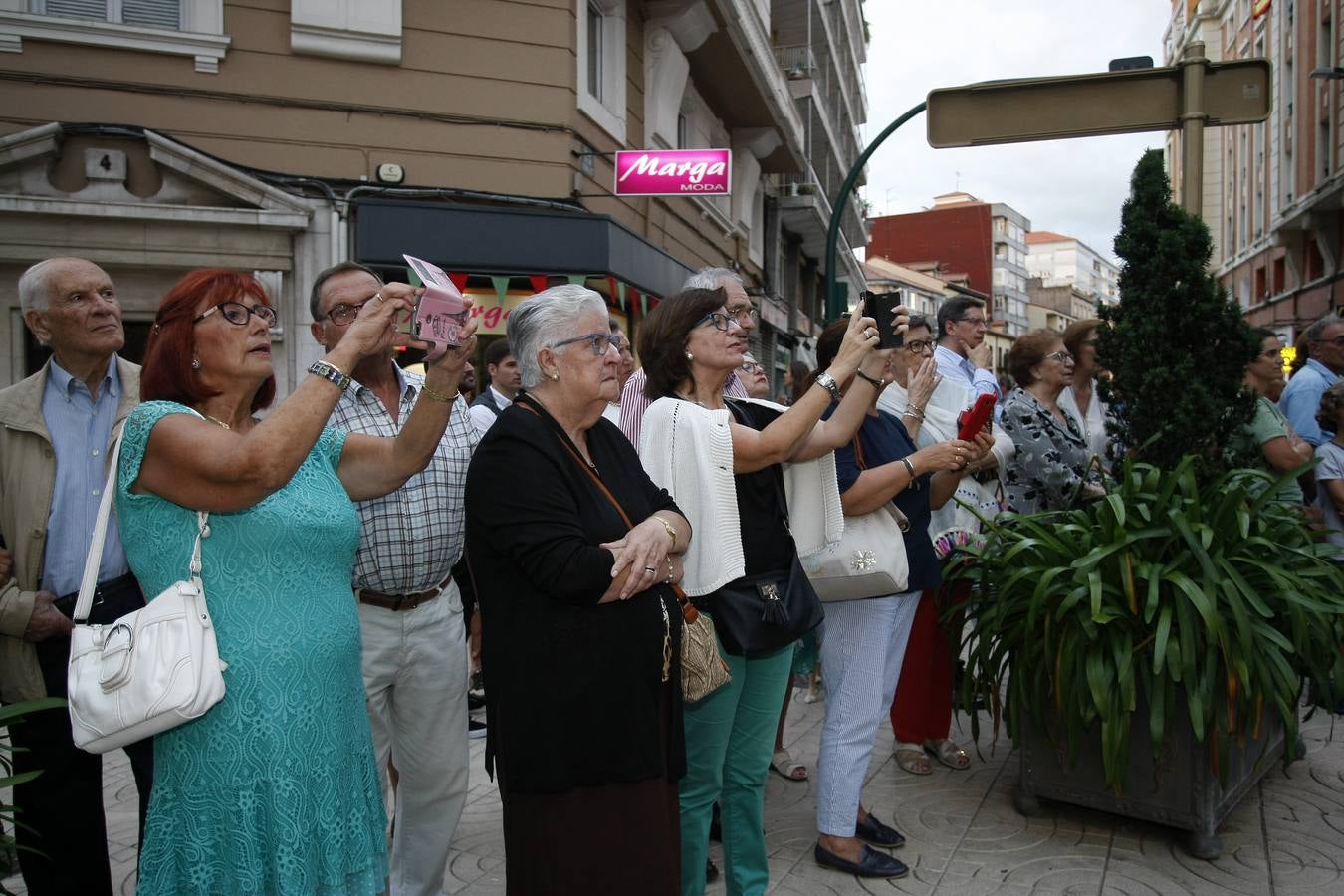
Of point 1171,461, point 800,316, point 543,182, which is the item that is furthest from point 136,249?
point 800,316

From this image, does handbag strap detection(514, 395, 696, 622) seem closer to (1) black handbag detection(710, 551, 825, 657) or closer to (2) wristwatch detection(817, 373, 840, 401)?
(1) black handbag detection(710, 551, 825, 657)

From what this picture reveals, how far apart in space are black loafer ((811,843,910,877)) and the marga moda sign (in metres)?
7.80

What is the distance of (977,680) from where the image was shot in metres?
4.13

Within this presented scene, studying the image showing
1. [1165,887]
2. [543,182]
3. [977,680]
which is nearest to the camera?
[1165,887]

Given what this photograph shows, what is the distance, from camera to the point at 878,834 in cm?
395

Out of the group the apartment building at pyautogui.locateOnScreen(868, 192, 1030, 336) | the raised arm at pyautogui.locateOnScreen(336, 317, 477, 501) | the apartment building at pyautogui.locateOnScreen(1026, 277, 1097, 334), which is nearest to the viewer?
the raised arm at pyautogui.locateOnScreen(336, 317, 477, 501)

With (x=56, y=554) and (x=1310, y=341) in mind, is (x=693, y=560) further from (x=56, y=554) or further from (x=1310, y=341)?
(x=1310, y=341)

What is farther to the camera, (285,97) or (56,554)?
(285,97)

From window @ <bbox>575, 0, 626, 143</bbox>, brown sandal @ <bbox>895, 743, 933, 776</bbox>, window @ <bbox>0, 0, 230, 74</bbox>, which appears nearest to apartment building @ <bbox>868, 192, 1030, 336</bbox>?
window @ <bbox>575, 0, 626, 143</bbox>

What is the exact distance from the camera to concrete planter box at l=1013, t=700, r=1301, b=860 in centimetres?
371

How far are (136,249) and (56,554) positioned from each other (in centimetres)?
653

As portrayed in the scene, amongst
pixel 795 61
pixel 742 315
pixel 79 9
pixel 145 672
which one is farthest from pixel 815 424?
pixel 795 61

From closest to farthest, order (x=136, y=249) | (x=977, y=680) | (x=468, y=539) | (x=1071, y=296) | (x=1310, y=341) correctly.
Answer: (x=468, y=539), (x=977, y=680), (x=1310, y=341), (x=136, y=249), (x=1071, y=296)

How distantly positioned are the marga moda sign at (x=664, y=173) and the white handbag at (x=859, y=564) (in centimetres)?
725
